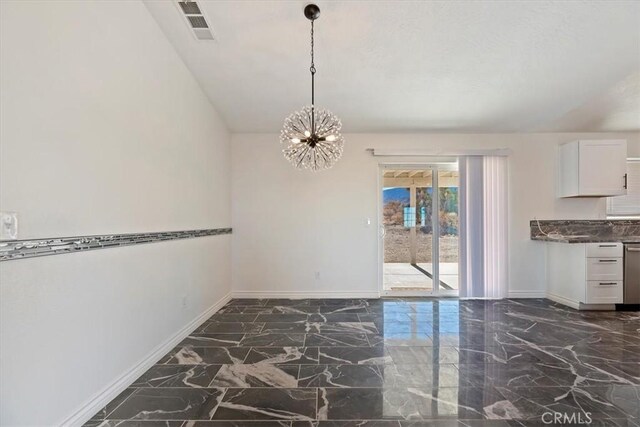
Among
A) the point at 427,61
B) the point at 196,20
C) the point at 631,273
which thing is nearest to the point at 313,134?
the point at 196,20

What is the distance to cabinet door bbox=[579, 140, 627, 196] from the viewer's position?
397cm

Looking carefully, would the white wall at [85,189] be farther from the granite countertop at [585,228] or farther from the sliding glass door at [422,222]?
the granite countertop at [585,228]

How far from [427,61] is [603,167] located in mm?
3241

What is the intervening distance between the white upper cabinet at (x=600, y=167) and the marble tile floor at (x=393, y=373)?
1.71 meters

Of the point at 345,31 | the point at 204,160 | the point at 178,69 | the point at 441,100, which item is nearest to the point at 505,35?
the point at 441,100

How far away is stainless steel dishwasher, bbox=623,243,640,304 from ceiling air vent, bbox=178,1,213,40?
19.1 feet

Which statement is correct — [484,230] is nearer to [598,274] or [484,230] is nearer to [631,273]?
[598,274]

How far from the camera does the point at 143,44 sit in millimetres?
2344

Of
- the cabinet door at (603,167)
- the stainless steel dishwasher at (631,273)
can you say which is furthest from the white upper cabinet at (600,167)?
the stainless steel dishwasher at (631,273)

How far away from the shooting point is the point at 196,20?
100.0 inches

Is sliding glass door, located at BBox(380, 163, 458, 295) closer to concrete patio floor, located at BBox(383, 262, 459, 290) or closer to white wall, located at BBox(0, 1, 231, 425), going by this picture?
concrete patio floor, located at BBox(383, 262, 459, 290)

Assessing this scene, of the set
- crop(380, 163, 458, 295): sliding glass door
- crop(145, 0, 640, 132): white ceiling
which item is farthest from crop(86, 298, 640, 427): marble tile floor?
crop(145, 0, 640, 132): white ceiling

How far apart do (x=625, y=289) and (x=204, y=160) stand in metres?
5.86

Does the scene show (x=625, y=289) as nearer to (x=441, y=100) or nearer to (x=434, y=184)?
(x=434, y=184)
